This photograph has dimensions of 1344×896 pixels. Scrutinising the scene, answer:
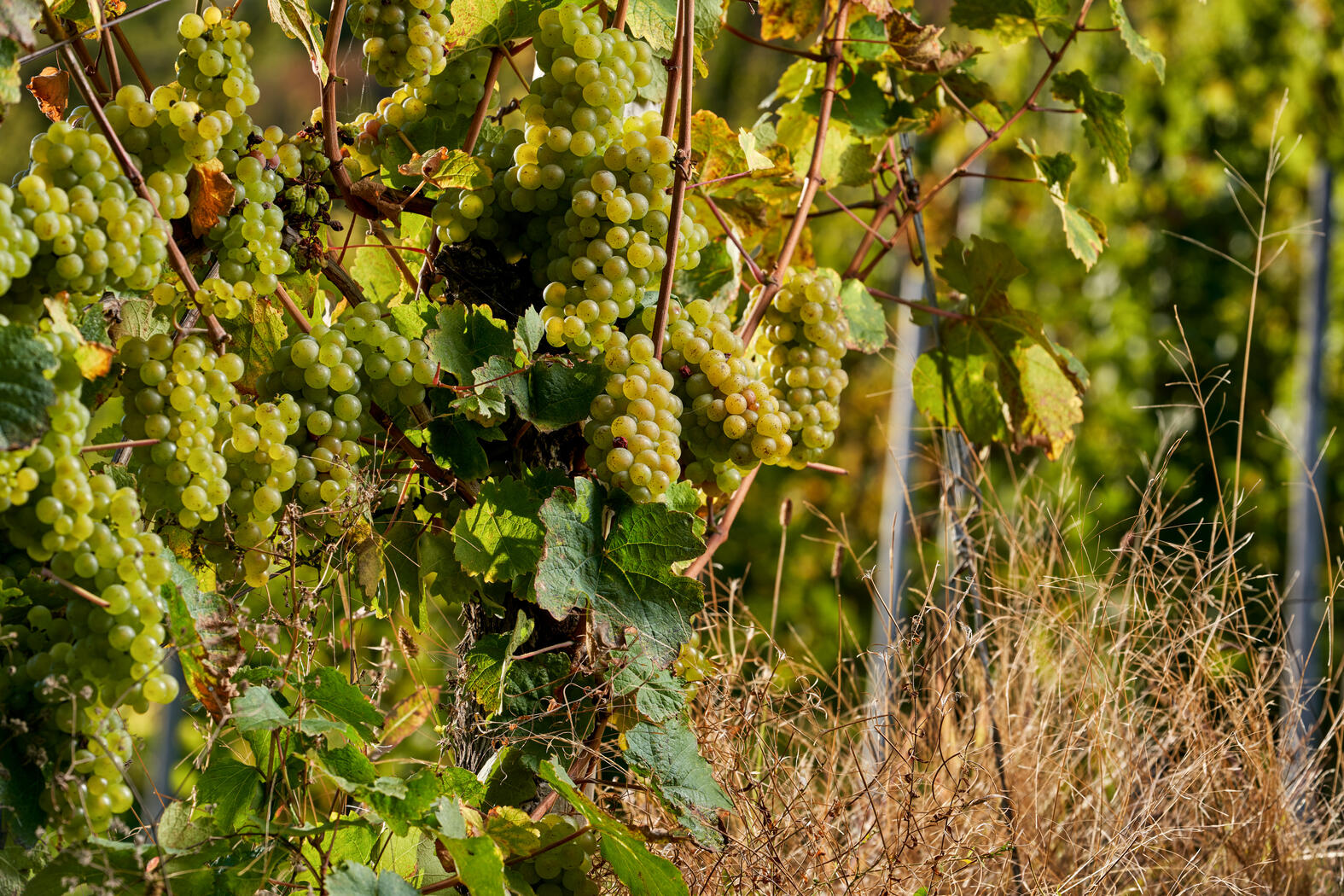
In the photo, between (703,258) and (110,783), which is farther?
(703,258)

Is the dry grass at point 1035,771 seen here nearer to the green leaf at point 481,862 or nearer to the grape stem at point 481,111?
the green leaf at point 481,862

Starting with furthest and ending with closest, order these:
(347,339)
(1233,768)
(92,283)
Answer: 1. (1233,768)
2. (347,339)
3. (92,283)

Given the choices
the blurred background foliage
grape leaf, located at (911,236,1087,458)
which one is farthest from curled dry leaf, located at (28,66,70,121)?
the blurred background foliage

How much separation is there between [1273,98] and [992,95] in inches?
104

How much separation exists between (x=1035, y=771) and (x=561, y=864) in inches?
13.9

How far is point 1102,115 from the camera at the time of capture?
0.89 m

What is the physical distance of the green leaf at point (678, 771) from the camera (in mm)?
558

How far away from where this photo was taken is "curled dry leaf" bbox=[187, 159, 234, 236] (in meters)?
0.49

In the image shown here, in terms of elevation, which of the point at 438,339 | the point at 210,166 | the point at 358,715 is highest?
the point at 210,166

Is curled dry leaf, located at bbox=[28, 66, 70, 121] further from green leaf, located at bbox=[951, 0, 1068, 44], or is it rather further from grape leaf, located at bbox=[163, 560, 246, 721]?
green leaf, located at bbox=[951, 0, 1068, 44]

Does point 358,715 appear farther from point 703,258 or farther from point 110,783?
point 703,258

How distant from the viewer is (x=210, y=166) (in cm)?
49

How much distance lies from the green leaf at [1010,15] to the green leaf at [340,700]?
2.38 feet

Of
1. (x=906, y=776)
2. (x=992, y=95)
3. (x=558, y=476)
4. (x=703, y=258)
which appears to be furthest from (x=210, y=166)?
(x=992, y=95)
